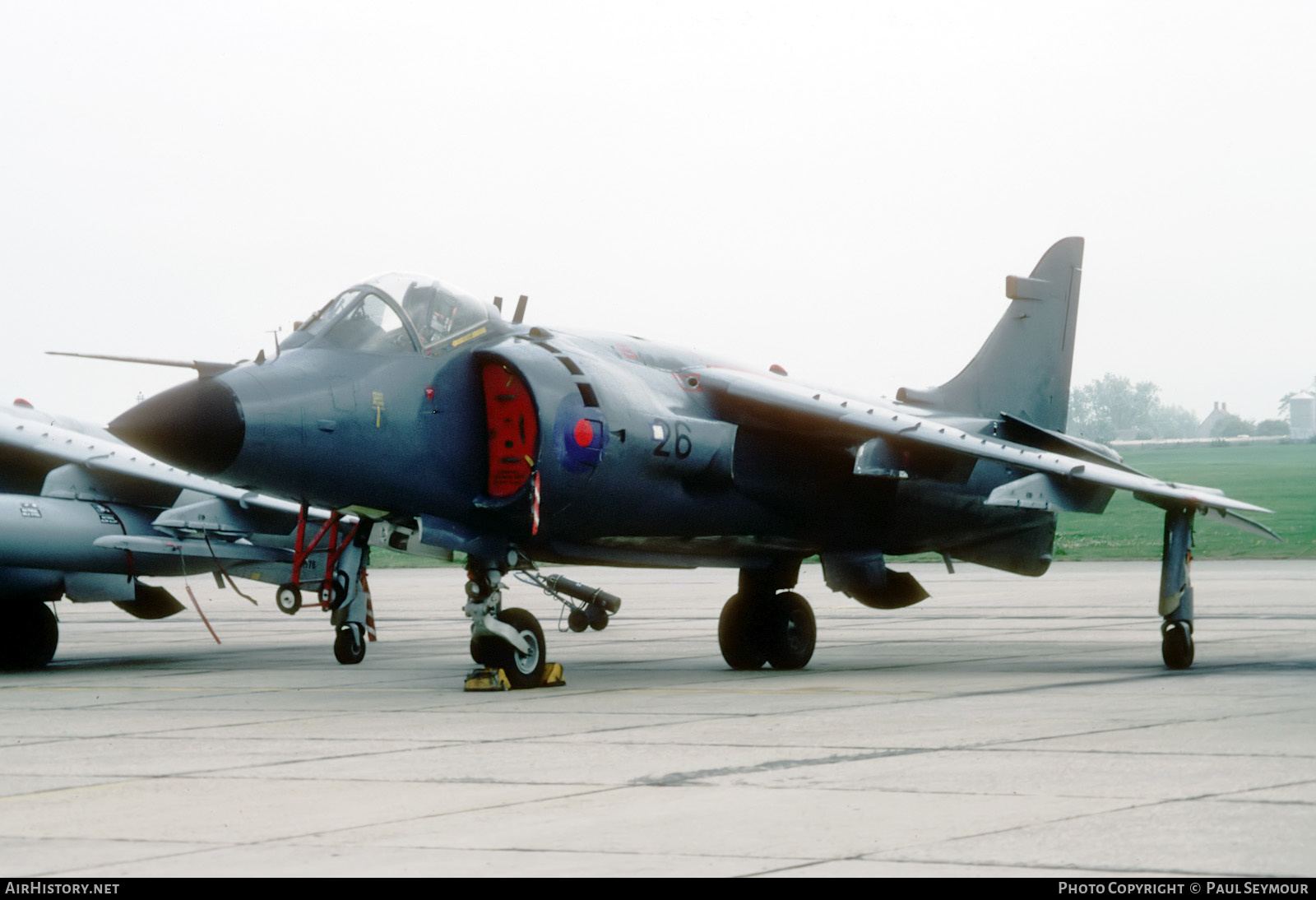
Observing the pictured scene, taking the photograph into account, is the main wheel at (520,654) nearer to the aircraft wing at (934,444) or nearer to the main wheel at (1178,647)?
the aircraft wing at (934,444)

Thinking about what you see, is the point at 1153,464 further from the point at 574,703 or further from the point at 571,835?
A: the point at 571,835

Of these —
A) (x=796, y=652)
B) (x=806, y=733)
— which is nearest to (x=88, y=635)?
(x=796, y=652)

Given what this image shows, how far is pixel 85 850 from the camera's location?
5.65m

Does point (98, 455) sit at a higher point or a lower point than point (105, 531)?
higher

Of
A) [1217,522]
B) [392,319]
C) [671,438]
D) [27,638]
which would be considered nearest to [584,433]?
[671,438]

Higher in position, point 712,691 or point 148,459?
point 148,459

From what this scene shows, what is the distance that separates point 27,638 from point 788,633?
24.5 feet

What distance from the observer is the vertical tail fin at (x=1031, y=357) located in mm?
16391

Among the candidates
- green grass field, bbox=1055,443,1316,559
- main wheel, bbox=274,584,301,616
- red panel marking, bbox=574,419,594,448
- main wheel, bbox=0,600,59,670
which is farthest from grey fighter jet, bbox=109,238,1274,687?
green grass field, bbox=1055,443,1316,559

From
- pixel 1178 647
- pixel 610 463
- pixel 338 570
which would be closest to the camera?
pixel 610 463

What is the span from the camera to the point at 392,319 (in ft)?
37.9

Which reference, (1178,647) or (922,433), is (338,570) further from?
(1178,647)

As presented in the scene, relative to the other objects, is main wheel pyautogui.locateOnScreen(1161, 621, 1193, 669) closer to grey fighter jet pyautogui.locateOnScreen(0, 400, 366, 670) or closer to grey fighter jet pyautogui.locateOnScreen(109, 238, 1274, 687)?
grey fighter jet pyautogui.locateOnScreen(109, 238, 1274, 687)
